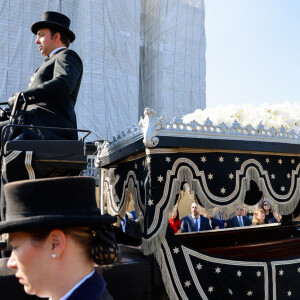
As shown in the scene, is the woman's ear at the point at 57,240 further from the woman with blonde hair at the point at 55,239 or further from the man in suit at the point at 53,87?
the man in suit at the point at 53,87

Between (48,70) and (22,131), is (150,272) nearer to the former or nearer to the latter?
(22,131)

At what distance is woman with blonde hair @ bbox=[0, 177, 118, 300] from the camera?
124 cm

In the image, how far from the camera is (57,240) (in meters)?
1.26

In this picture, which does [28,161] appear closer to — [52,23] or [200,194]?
[52,23]

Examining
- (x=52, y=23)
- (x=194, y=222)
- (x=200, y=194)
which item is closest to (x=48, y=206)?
(x=52, y=23)

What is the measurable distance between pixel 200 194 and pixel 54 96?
6.55ft

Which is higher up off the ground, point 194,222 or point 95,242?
point 95,242

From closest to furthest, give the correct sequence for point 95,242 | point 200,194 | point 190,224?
point 95,242 < point 200,194 < point 190,224

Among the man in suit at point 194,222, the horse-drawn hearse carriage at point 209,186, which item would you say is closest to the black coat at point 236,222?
the man in suit at point 194,222

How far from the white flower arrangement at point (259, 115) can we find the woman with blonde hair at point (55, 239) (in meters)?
3.76

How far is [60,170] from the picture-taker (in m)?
2.91

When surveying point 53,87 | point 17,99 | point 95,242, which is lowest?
point 95,242

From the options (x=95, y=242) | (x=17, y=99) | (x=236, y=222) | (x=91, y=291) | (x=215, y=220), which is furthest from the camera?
(x=215, y=220)

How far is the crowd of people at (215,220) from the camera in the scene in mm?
6871
